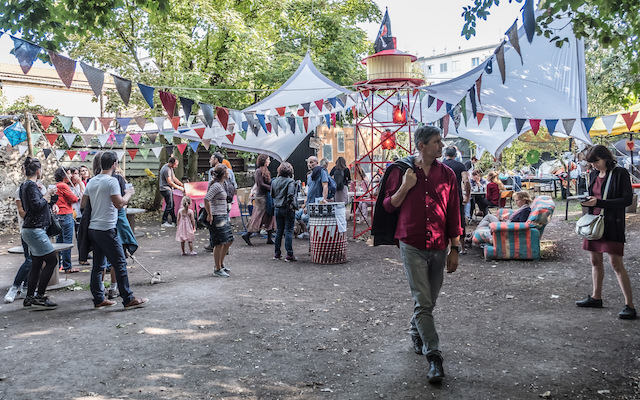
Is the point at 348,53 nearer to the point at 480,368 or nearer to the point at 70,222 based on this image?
the point at 70,222

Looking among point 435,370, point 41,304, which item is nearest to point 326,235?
point 41,304

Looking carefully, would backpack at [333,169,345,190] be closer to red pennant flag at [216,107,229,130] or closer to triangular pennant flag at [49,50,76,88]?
red pennant flag at [216,107,229,130]

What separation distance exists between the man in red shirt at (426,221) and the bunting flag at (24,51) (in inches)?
155

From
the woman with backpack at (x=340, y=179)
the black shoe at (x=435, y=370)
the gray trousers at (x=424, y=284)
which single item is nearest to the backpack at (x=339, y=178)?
the woman with backpack at (x=340, y=179)

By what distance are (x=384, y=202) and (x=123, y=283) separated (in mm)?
3438

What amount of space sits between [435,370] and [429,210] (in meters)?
1.15

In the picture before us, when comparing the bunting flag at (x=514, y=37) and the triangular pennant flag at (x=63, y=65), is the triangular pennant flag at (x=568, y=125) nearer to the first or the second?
the bunting flag at (x=514, y=37)

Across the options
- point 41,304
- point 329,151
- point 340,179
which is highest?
point 329,151

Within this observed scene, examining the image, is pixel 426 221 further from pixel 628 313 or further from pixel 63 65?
pixel 63 65

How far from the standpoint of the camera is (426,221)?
12.5 ft

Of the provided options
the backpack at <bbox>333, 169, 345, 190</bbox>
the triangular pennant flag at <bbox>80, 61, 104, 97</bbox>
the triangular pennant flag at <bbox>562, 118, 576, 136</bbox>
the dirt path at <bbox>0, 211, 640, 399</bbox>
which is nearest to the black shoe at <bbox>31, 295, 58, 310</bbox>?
the dirt path at <bbox>0, 211, 640, 399</bbox>

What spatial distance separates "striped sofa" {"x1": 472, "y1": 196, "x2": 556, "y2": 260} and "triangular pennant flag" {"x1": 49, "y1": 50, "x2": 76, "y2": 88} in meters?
6.52

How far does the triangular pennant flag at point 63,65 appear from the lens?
18.0ft

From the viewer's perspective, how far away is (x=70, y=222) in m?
8.30
